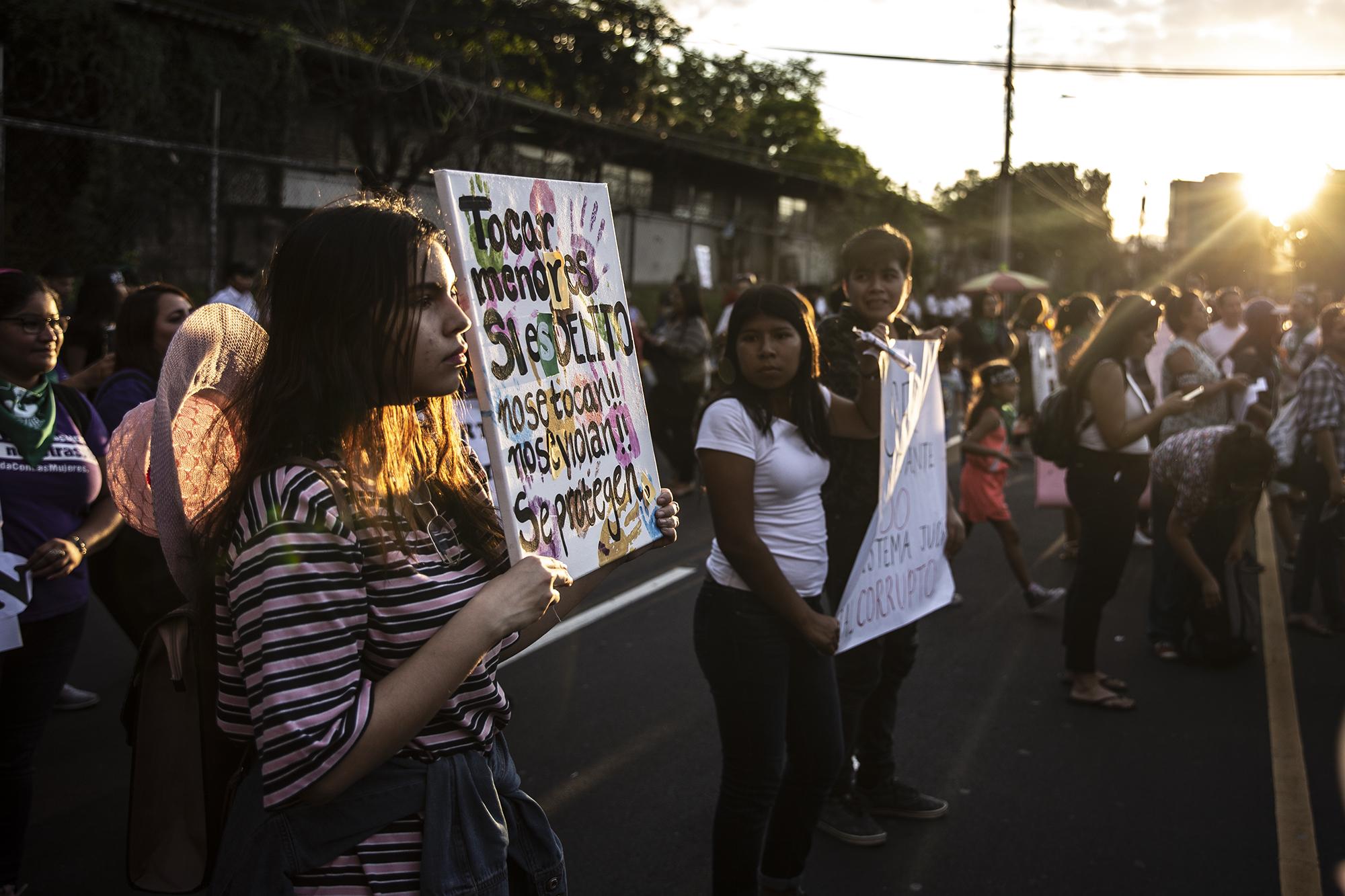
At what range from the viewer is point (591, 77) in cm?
2702

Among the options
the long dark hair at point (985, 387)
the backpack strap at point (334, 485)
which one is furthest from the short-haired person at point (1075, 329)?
the backpack strap at point (334, 485)

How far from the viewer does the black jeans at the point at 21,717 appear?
325 cm

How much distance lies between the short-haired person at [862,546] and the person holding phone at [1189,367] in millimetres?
3698

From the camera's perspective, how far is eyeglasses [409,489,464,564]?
1.72 meters

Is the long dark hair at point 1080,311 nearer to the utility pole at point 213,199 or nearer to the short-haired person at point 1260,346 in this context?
the short-haired person at point 1260,346

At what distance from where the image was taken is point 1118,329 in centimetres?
494

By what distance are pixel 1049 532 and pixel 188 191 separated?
1007cm

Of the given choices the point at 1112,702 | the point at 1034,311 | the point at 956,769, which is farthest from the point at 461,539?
the point at 1034,311

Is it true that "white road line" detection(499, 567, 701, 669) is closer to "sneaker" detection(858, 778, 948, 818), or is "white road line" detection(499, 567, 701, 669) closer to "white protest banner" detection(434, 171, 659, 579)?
"sneaker" detection(858, 778, 948, 818)

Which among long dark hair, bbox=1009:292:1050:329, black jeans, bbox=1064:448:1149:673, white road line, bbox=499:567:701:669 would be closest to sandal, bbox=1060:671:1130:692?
black jeans, bbox=1064:448:1149:673

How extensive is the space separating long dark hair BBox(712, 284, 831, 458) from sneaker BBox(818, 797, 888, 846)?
154cm

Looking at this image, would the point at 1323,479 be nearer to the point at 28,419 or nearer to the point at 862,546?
the point at 862,546

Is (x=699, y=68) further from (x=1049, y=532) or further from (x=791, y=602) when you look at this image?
(x=791, y=602)

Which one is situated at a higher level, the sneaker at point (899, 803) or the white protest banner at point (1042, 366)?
the white protest banner at point (1042, 366)
